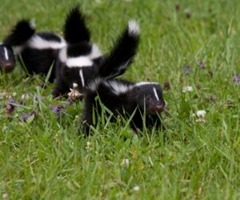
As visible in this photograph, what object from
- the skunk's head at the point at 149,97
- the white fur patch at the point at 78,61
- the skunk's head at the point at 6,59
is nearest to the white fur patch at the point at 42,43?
the skunk's head at the point at 6,59

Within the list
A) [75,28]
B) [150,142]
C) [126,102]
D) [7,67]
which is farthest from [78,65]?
[150,142]

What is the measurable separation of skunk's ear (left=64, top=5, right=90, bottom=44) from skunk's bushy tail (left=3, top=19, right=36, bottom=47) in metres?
0.61

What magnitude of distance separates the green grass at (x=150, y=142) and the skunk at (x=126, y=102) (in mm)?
116

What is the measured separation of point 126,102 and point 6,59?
213 cm

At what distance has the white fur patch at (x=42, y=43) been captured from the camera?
8.34 metres

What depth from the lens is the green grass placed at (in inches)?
191

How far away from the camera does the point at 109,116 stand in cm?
595

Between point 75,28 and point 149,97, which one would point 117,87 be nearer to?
point 149,97

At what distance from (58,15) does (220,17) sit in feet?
5.86

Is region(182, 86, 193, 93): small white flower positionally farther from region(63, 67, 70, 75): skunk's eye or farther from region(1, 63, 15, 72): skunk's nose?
region(1, 63, 15, 72): skunk's nose

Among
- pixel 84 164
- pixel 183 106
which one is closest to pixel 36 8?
pixel 183 106

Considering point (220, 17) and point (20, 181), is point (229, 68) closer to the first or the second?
point (220, 17)

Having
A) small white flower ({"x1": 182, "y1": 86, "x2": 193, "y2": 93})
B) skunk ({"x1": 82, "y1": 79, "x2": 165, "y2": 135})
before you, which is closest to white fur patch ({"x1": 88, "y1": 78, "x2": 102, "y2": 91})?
skunk ({"x1": 82, "y1": 79, "x2": 165, "y2": 135})

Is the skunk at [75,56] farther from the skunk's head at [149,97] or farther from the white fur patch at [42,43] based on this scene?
the skunk's head at [149,97]
